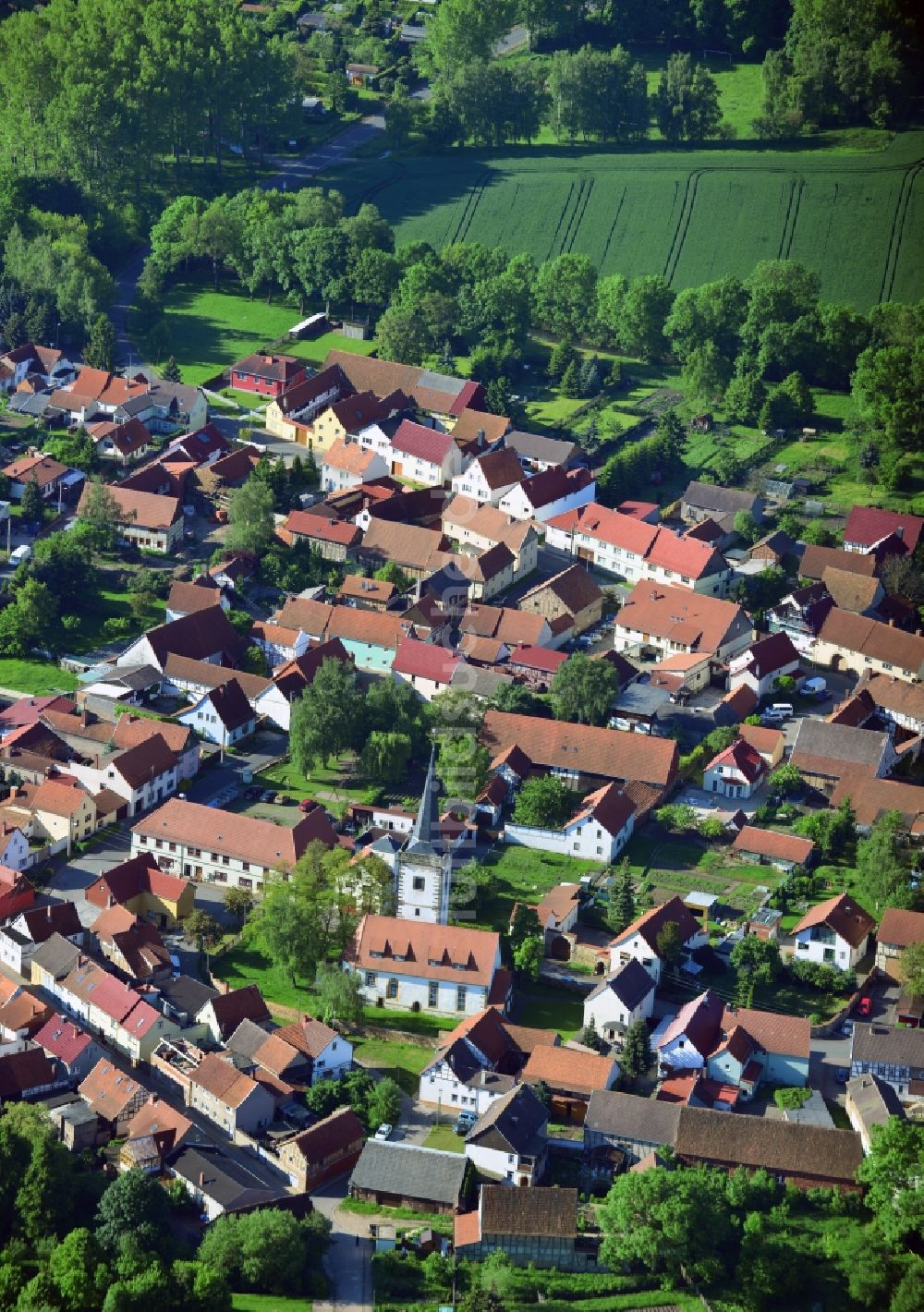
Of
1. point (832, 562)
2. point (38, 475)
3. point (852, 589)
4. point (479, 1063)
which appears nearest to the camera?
point (479, 1063)

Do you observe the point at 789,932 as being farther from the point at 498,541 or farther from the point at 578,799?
the point at 498,541

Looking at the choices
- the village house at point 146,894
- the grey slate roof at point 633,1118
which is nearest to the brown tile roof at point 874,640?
the grey slate roof at point 633,1118

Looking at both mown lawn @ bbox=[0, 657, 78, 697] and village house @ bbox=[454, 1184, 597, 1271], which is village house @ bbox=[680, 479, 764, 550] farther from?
village house @ bbox=[454, 1184, 597, 1271]

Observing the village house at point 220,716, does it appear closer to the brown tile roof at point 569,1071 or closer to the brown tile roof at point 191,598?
the brown tile roof at point 191,598

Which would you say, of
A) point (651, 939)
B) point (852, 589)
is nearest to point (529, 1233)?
point (651, 939)

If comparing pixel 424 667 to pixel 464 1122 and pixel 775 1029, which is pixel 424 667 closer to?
pixel 775 1029

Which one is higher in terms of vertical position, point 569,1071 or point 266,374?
point 569,1071
